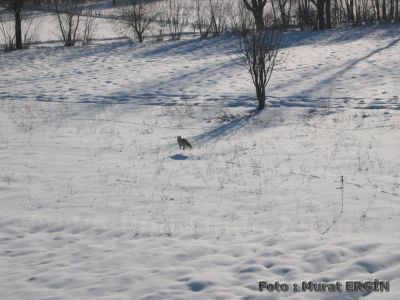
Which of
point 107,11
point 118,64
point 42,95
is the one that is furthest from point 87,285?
point 107,11

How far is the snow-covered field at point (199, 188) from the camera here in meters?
4.89

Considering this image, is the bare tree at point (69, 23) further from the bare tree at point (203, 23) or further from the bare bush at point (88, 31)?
the bare tree at point (203, 23)

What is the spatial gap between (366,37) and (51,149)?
18671 millimetres

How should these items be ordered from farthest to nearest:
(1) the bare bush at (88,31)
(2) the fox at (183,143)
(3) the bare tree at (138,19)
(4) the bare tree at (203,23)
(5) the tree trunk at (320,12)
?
1. (1) the bare bush at (88,31)
2. (4) the bare tree at (203,23)
3. (3) the bare tree at (138,19)
4. (5) the tree trunk at (320,12)
5. (2) the fox at (183,143)

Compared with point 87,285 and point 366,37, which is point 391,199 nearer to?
point 87,285

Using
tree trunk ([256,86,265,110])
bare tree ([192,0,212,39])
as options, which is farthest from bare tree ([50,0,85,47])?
tree trunk ([256,86,265,110])

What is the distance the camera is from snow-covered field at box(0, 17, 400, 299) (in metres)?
4.89

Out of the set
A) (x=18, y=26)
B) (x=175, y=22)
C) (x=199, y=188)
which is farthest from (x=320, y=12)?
(x=199, y=188)

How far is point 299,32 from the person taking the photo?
26.4m

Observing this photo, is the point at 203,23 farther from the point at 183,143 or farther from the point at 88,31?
the point at 183,143

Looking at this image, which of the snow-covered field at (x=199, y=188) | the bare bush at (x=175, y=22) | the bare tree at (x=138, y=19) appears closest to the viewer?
the snow-covered field at (x=199, y=188)

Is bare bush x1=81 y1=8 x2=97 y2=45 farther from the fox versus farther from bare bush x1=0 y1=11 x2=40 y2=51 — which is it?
the fox

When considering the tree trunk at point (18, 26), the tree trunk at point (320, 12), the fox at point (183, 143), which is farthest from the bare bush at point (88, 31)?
the fox at point (183, 143)

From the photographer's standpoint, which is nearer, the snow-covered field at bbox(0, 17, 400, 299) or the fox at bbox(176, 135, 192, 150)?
the snow-covered field at bbox(0, 17, 400, 299)
